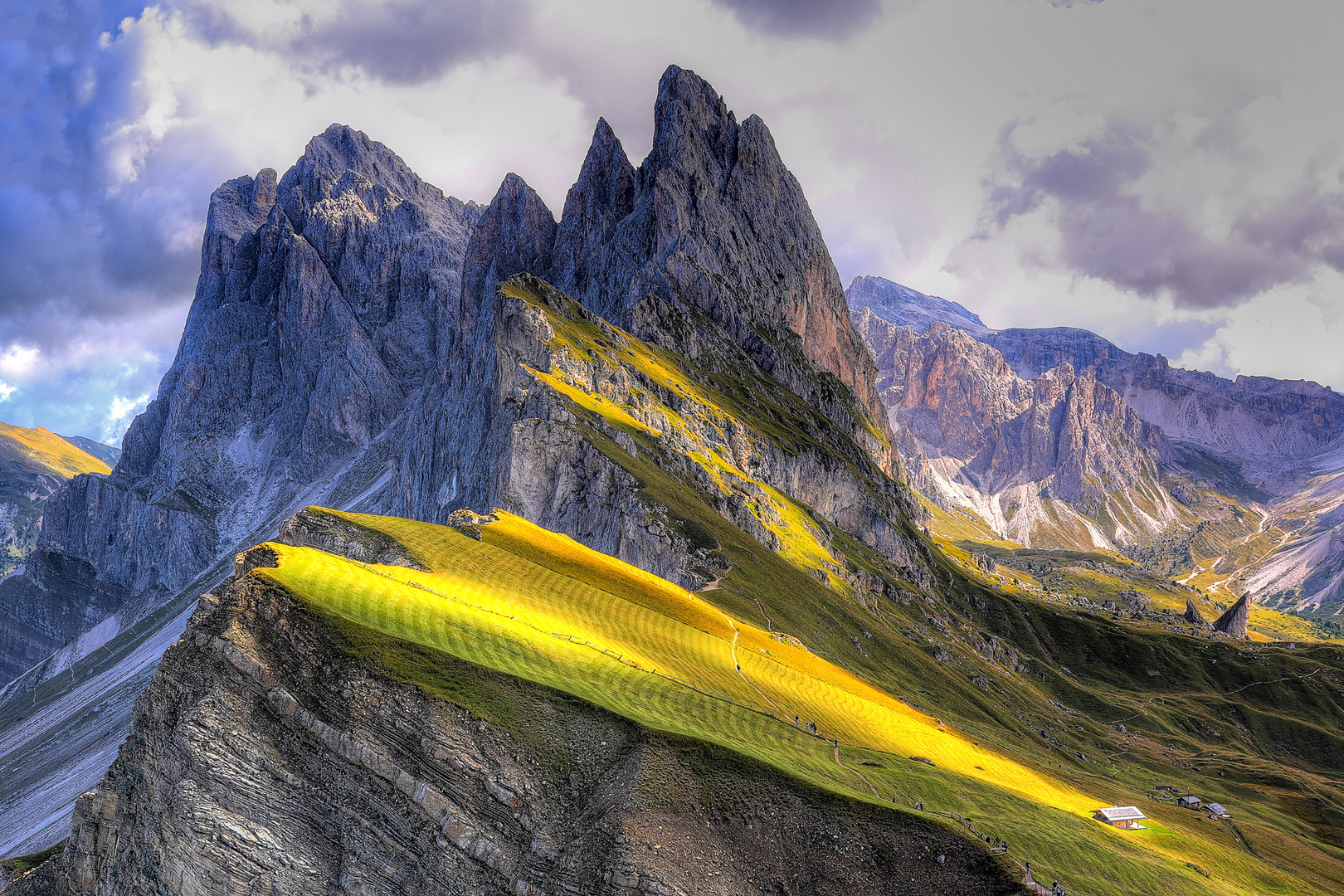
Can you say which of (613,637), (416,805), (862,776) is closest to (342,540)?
(613,637)

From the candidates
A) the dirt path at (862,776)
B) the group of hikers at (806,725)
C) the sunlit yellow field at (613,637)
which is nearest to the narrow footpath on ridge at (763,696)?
the dirt path at (862,776)

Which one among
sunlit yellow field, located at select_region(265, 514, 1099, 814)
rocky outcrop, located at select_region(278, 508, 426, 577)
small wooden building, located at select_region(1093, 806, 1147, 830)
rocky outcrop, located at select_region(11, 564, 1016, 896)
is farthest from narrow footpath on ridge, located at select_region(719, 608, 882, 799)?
small wooden building, located at select_region(1093, 806, 1147, 830)

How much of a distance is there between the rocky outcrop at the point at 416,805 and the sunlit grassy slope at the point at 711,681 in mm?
2675

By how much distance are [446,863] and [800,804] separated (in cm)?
1645

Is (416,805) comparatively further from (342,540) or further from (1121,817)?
(1121,817)

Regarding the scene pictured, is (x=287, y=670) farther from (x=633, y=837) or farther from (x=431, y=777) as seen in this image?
(x=633, y=837)

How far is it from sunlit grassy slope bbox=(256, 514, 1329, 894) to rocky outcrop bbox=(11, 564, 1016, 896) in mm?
2675

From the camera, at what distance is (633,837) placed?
30.1 metres

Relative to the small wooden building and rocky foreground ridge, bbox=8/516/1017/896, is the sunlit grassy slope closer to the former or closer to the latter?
the small wooden building

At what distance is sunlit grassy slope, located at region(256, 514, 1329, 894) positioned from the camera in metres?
40.2

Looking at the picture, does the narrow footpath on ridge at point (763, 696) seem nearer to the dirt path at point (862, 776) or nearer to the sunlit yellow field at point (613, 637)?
the dirt path at point (862, 776)

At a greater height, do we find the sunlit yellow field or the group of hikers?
the sunlit yellow field

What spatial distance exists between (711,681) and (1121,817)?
42.4m

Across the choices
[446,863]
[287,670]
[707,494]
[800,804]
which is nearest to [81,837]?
[287,670]
